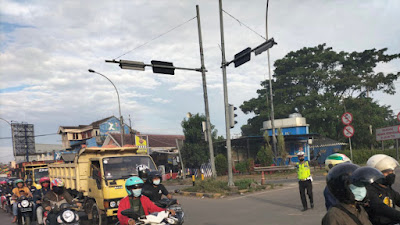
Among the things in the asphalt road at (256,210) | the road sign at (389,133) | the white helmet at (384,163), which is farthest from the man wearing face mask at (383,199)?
the road sign at (389,133)

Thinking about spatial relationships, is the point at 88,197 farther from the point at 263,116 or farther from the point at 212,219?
the point at 263,116

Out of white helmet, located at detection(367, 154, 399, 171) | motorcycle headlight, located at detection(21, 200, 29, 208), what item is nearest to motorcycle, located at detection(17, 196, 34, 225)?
motorcycle headlight, located at detection(21, 200, 29, 208)

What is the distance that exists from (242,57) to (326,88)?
124 feet

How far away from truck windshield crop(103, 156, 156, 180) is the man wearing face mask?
24.2 ft

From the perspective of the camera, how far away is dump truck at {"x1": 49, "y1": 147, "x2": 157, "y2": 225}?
375 inches

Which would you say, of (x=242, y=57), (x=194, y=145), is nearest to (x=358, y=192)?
(x=242, y=57)

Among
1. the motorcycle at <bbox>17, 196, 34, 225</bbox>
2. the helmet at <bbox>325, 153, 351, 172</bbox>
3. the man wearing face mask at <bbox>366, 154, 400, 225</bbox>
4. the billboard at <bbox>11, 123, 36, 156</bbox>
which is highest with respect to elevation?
the billboard at <bbox>11, 123, 36, 156</bbox>

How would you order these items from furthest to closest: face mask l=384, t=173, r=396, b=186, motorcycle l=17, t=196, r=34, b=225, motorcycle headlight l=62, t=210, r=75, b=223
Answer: motorcycle l=17, t=196, r=34, b=225
motorcycle headlight l=62, t=210, r=75, b=223
face mask l=384, t=173, r=396, b=186

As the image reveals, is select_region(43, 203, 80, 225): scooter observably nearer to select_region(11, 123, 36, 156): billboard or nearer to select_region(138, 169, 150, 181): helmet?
select_region(138, 169, 150, 181): helmet

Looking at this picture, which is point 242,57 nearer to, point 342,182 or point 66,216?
point 66,216

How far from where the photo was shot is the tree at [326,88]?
4153 cm

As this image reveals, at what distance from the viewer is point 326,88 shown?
48250mm

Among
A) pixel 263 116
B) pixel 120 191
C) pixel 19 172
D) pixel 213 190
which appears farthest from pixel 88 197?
pixel 263 116

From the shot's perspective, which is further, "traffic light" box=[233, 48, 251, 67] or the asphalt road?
"traffic light" box=[233, 48, 251, 67]
